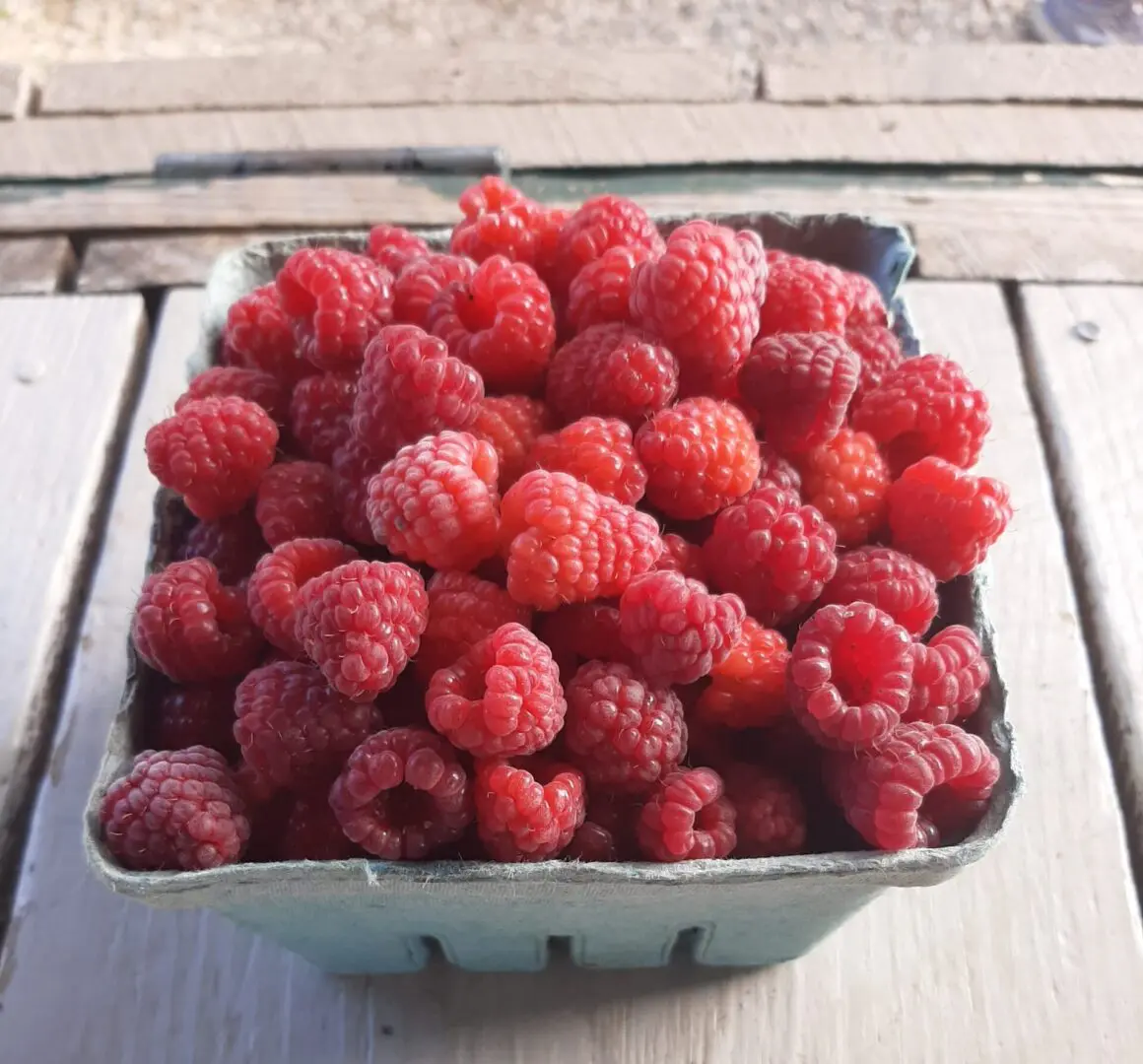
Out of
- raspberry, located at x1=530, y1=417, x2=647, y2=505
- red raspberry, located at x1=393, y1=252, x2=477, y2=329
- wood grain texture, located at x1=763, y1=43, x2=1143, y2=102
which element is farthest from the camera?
wood grain texture, located at x1=763, y1=43, x2=1143, y2=102

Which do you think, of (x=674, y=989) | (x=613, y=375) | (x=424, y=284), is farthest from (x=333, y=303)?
(x=674, y=989)

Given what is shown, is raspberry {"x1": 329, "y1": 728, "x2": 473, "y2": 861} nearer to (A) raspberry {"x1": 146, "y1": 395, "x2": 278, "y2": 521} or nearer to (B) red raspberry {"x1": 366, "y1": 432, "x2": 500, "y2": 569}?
(B) red raspberry {"x1": 366, "y1": 432, "x2": 500, "y2": 569}

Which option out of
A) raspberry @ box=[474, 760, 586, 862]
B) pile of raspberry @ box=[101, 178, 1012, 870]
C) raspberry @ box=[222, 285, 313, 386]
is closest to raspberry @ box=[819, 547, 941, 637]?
pile of raspberry @ box=[101, 178, 1012, 870]

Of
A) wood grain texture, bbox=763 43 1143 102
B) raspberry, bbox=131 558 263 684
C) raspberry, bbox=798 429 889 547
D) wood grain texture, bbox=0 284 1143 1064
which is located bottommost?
wood grain texture, bbox=0 284 1143 1064

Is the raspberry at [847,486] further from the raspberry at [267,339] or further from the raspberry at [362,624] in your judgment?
the raspberry at [267,339]

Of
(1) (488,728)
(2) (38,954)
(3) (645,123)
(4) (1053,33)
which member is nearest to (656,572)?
(1) (488,728)

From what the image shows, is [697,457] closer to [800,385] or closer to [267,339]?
[800,385]

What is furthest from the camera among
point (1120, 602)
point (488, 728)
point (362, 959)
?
point (1120, 602)

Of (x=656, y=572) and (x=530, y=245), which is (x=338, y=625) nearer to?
(x=656, y=572)
